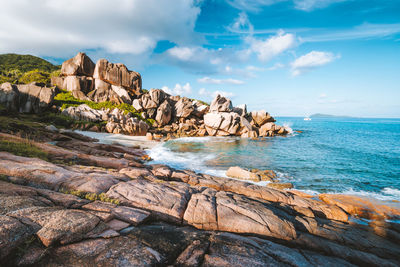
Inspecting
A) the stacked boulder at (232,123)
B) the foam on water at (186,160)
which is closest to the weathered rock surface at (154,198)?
the foam on water at (186,160)

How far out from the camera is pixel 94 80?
2023 inches

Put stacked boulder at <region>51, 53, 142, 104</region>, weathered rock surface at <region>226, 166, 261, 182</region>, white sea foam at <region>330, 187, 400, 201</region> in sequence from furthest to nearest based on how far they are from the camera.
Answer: stacked boulder at <region>51, 53, 142, 104</region> < weathered rock surface at <region>226, 166, 261, 182</region> < white sea foam at <region>330, 187, 400, 201</region>

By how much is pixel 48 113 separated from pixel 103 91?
54.8ft

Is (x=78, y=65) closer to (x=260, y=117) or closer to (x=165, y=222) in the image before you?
(x=260, y=117)

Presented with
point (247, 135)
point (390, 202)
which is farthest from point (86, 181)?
point (247, 135)

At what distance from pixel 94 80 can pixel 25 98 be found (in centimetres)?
2020

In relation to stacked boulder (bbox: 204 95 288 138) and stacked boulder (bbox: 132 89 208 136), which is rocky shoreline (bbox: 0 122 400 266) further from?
stacked boulder (bbox: 204 95 288 138)

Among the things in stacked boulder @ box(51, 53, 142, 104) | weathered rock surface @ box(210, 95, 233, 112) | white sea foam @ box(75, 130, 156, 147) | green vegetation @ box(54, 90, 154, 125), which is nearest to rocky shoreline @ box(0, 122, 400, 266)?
white sea foam @ box(75, 130, 156, 147)

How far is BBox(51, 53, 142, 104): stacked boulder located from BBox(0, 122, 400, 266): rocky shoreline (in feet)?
152

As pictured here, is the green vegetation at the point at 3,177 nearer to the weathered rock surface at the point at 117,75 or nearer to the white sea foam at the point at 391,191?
the white sea foam at the point at 391,191

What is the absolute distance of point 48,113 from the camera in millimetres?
36250

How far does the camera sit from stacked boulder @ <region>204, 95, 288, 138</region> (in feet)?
157

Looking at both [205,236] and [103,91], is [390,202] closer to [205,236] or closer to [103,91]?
[205,236]

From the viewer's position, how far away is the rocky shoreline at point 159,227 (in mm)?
3945
